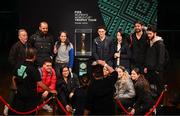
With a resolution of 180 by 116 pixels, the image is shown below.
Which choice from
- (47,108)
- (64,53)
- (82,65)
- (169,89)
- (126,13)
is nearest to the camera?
(47,108)

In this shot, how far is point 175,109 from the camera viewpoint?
1195 cm

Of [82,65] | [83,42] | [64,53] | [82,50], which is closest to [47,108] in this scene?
[64,53]

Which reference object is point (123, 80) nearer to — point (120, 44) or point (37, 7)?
point (120, 44)

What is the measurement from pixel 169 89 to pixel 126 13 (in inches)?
93.6

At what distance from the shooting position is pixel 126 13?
14.4 meters

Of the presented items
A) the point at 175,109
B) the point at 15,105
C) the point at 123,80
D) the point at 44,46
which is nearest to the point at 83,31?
the point at 44,46

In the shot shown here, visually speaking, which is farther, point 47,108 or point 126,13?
point 126,13

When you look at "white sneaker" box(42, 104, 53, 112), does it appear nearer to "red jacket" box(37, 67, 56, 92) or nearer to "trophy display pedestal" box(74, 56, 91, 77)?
"red jacket" box(37, 67, 56, 92)

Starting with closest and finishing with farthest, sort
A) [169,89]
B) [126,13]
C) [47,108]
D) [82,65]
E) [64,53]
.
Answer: [47,108] < [64,53] < [82,65] < [126,13] < [169,89]

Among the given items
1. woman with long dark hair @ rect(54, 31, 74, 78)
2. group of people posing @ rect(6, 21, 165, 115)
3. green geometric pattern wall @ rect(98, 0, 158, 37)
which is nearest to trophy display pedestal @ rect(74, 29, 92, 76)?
green geometric pattern wall @ rect(98, 0, 158, 37)

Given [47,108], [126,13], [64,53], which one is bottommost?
[47,108]

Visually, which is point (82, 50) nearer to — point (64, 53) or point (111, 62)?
point (64, 53)

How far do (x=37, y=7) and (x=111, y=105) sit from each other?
21.6 ft

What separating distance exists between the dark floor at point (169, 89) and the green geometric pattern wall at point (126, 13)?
6.45ft
